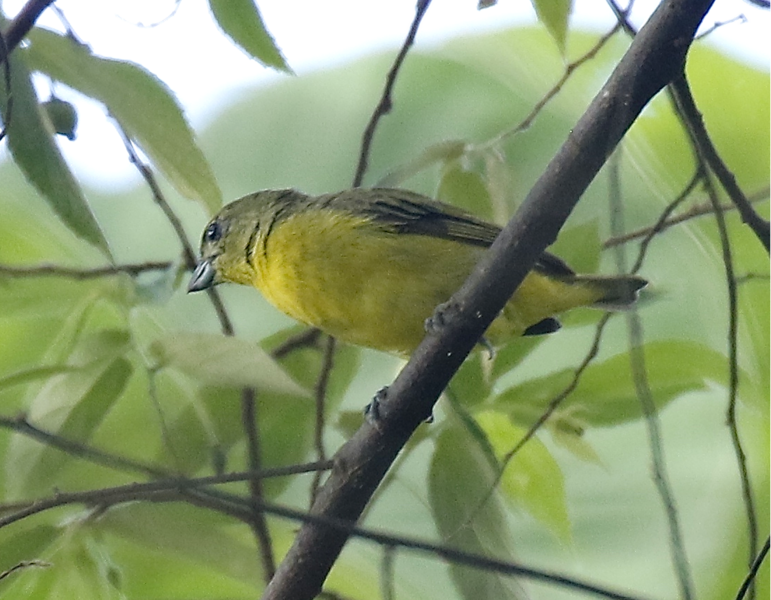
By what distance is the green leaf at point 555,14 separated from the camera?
68 cm

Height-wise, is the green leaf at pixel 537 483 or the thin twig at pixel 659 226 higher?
the thin twig at pixel 659 226

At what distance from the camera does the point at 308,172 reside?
0.96 meters

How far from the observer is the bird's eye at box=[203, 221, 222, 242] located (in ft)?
2.97

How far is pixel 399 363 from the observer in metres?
0.96

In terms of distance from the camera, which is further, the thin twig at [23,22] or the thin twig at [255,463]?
the thin twig at [255,463]

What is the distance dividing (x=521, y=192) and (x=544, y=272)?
0.07 metres

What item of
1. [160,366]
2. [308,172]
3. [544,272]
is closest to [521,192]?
[544,272]

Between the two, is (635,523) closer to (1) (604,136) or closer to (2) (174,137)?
(1) (604,136)

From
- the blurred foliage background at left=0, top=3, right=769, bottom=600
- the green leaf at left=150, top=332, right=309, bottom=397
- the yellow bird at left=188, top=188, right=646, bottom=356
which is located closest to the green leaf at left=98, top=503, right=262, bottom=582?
the blurred foliage background at left=0, top=3, right=769, bottom=600

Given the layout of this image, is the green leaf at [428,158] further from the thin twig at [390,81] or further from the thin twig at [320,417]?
the thin twig at [320,417]

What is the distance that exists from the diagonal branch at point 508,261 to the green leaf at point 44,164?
216 mm

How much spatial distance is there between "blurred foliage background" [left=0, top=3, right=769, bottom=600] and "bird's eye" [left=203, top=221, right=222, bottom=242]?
39 millimetres

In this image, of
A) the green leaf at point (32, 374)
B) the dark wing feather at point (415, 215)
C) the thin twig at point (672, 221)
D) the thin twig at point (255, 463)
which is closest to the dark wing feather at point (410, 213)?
the dark wing feather at point (415, 215)

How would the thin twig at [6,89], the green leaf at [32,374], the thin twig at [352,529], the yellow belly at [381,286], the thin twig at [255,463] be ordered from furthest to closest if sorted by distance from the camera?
the yellow belly at [381,286], the thin twig at [255,463], the green leaf at [32,374], the thin twig at [6,89], the thin twig at [352,529]
